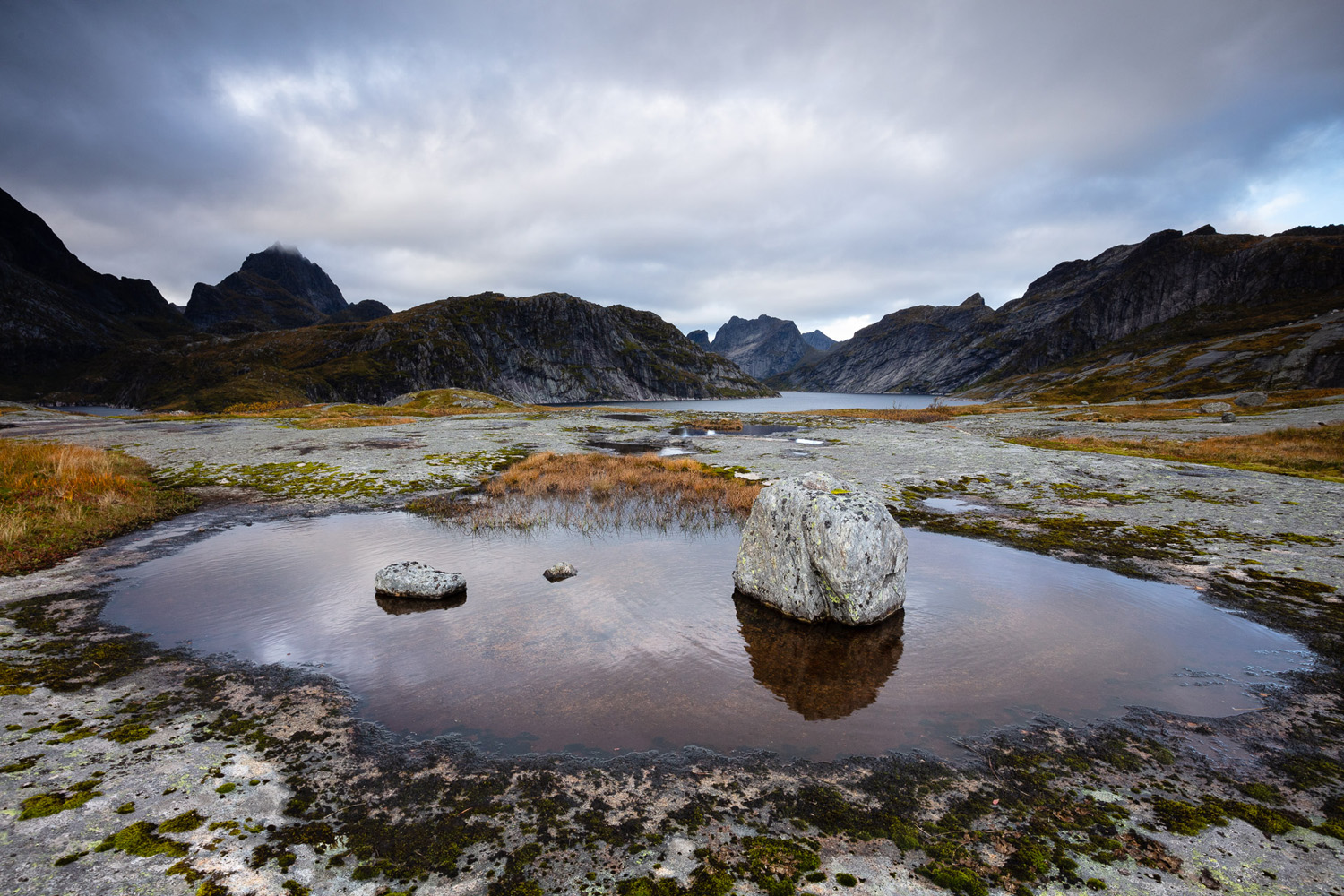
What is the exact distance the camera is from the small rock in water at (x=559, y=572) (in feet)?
55.3

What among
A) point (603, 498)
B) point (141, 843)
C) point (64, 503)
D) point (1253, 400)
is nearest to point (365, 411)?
point (64, 503)

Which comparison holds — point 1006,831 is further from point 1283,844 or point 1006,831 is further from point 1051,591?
point 1051,591

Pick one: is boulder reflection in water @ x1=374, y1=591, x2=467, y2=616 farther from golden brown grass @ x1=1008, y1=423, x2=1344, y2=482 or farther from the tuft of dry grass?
the tuft of dry grass

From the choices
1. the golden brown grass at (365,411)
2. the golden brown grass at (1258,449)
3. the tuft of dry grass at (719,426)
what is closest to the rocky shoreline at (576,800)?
the golden brown grass at (1258,449)

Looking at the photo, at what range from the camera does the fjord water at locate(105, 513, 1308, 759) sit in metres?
9.58

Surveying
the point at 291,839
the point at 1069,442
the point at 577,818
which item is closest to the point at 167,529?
the point at 291,839

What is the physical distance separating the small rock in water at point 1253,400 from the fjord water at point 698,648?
322ft

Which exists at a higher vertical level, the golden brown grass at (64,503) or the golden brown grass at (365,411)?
the golden brown grass at (365,411)

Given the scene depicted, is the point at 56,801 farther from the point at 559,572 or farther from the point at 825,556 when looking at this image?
the point at 825,556

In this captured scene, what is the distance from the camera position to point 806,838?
21.5 feet

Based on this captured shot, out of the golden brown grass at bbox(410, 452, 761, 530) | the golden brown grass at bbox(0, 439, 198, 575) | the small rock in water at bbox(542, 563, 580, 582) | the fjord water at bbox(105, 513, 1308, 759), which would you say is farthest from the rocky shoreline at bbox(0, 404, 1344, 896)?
the golden brown grass at bbox(410, 452, 761, 530)

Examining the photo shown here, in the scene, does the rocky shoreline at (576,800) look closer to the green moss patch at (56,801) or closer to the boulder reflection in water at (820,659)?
the green moss patch at (56,801)

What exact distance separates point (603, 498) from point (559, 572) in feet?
36.5

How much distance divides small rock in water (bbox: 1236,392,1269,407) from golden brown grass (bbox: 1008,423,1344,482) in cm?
3878
